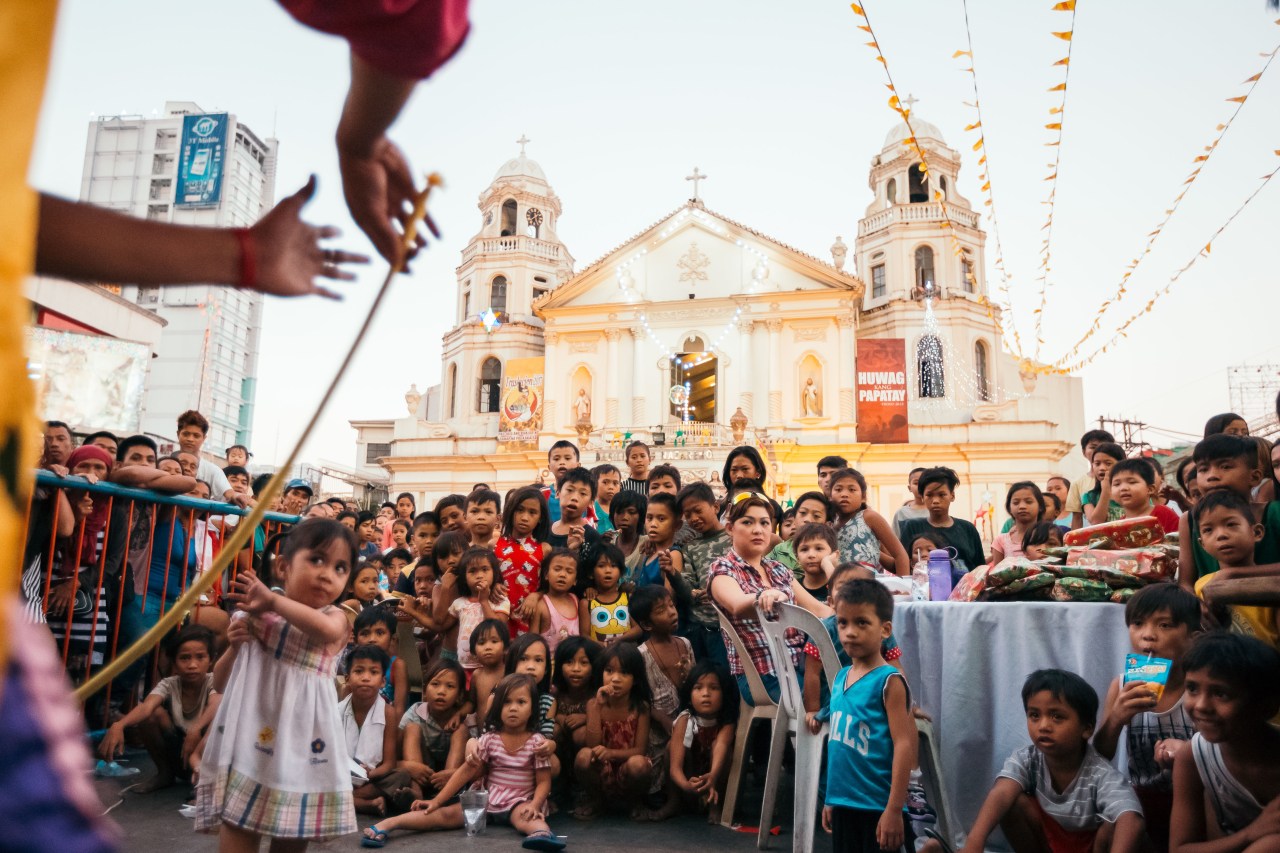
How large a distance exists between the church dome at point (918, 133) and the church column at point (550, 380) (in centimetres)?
1220

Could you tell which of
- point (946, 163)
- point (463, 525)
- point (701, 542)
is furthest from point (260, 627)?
point (946, 163)

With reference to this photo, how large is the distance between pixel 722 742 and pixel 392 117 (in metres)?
3.46

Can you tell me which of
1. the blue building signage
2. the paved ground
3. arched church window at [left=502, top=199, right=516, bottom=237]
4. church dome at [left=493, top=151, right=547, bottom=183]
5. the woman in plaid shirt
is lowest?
the paved ground

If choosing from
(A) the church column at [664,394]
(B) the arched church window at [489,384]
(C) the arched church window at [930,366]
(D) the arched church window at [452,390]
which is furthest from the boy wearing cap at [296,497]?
(D) the arched church window at [452,390]

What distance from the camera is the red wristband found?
0.91 meters

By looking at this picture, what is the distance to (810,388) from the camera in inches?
953

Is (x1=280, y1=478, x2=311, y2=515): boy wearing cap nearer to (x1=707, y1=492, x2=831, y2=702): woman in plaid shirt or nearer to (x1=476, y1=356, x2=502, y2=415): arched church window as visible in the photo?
(x1=707, y1=492, x2=831, y2=702): woman in plaid shirt

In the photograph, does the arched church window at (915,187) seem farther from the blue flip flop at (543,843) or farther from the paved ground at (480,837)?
the blue flip flop at (543,843)

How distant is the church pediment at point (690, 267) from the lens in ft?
83.4

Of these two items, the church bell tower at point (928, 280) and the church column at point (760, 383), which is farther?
the church bell tower at point (928, 280)

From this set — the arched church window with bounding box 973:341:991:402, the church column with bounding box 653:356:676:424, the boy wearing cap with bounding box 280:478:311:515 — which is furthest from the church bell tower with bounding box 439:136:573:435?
the boy wearing cap with bounding box 280:478:311:515

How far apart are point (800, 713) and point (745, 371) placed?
21608 millimetres

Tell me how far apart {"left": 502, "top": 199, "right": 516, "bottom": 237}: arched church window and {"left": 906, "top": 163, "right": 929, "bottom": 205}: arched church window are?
41.2ft

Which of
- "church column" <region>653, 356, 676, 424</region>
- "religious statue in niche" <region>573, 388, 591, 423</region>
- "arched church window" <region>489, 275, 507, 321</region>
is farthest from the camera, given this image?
"arched church window" <region>489, 275, 507, 321</region>
